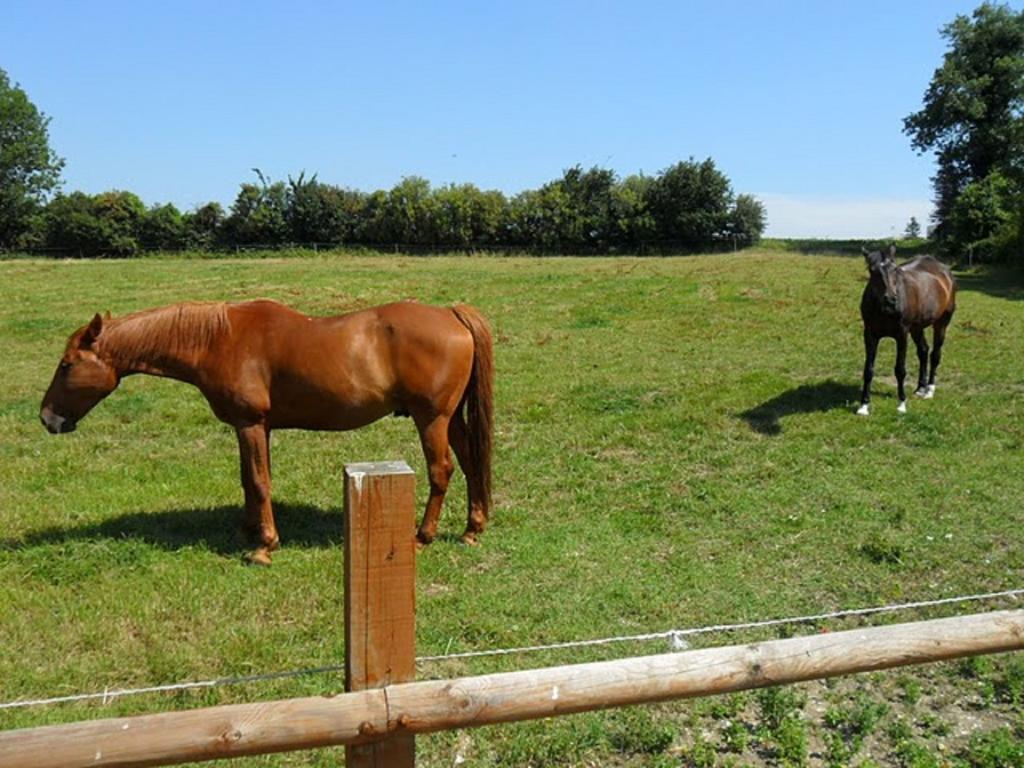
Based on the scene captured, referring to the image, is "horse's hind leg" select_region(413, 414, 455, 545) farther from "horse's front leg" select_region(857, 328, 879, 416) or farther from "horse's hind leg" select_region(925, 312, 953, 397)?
"horse's hind leg" select_region(925, 312, 953, 397)

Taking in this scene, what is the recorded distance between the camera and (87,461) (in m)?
8.56

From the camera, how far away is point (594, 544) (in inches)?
249

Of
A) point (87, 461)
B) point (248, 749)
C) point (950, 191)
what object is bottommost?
point (87, 461)

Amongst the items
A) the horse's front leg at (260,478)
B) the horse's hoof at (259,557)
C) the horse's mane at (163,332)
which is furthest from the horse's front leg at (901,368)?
the horse's mane at (163,332)

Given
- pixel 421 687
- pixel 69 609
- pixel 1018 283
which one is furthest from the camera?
pixel 1018 283

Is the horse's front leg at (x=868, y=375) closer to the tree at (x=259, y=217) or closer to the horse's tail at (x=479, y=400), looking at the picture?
the horse's tail at (x=479, y=400)

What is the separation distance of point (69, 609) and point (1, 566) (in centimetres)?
102

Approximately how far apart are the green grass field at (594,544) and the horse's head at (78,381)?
102 cm

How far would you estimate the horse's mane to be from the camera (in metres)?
6.02

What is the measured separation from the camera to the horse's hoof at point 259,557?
5.79 metres

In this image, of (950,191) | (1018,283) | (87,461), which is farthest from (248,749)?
(950,191)

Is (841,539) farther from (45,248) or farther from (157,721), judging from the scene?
(45,248)

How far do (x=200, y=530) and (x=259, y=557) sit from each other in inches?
41.9

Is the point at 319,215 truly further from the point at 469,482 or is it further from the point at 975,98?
the point at 469,482
